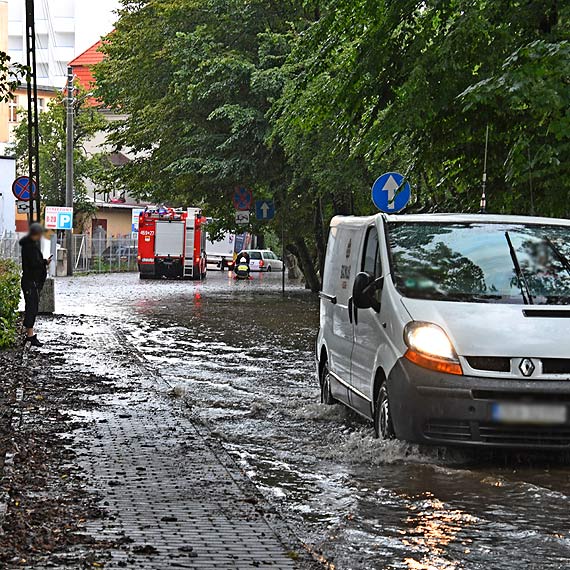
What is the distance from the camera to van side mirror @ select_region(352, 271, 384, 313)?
9430 millimetres

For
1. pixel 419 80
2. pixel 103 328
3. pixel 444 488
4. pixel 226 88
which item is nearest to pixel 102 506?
pixel 444 488

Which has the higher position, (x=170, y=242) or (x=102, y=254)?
(x=170, y=242)

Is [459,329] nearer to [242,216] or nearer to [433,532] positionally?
[433,532]

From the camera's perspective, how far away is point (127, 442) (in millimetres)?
9539

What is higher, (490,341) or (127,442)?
(490,341)

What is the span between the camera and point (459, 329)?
337 inches

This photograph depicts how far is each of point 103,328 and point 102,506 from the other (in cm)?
1542

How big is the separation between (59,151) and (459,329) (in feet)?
202

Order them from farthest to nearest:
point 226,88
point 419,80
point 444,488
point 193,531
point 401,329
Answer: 1. point 226,88
2. point 419,80
3. point 401,329
4. point 444,488
5. point 193,531

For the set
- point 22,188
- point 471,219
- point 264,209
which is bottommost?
point 471,219

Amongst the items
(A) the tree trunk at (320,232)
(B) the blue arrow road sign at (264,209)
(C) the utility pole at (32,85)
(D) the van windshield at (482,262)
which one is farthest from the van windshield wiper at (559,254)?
(A) the tree trunk at (320,232)

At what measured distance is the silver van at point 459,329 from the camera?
8414mm

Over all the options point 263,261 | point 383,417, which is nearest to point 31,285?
point 383,417

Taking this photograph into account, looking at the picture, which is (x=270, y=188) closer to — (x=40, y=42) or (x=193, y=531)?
(x=40, y=42)
